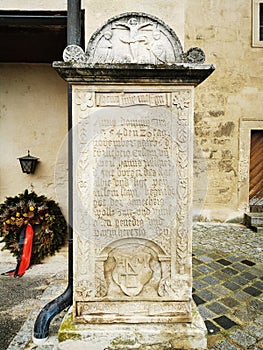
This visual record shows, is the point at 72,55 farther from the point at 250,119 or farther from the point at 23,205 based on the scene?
the point at 250,119

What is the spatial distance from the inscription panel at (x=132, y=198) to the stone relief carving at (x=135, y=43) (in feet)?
0.75

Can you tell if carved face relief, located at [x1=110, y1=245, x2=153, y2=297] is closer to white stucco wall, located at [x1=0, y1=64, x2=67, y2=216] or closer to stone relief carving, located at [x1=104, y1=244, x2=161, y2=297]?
stone relief carving, located at [x1=104, y1=244, x2=161, y2=297]

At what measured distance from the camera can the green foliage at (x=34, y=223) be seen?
4039mm

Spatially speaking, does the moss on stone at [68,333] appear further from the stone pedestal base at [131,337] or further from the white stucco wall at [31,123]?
the white stucco wall at [31,123]

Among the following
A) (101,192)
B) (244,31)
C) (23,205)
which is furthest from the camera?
(244,31)

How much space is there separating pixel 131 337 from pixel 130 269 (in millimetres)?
464

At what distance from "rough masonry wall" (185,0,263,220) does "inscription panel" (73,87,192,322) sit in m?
4.07

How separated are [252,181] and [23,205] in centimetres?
468

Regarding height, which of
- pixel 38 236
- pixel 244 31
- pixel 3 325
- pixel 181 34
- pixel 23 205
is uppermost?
pixel 244 31

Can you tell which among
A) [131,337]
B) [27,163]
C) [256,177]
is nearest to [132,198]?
[131,337]

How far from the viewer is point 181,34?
3.16 meters

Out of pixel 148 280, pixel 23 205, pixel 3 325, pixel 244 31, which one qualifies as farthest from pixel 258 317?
pixel 244 31

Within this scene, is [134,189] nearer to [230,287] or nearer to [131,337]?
[131,337]

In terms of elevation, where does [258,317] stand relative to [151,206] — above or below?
below
